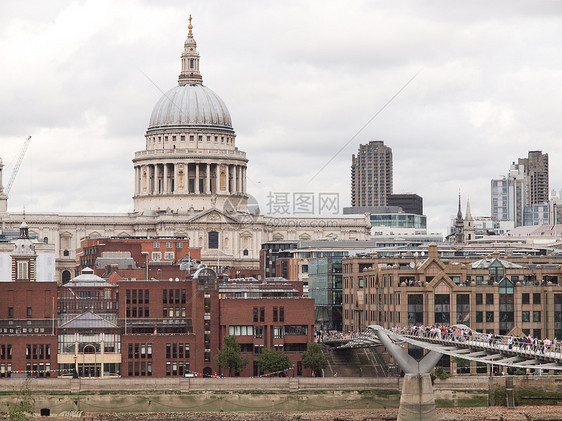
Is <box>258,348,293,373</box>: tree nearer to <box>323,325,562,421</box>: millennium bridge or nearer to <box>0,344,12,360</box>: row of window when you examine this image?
<box>323,325,562,421</box>: millennium bridge

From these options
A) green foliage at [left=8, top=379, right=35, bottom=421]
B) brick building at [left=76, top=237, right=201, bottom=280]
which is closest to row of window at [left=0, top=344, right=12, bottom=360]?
green foliage at [left=8, top=379, right=35, bottom=421]

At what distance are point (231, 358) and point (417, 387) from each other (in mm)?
25004

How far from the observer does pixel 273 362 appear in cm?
13062

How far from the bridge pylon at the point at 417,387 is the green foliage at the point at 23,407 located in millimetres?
22153

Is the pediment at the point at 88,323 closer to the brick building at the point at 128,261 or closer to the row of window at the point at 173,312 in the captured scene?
the row of window at the point at 173,312

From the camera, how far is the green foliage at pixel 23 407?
106312 mm

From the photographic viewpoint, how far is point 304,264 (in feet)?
612

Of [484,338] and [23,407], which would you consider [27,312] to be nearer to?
[23,407]

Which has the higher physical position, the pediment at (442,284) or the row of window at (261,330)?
the pediment at (442,284)

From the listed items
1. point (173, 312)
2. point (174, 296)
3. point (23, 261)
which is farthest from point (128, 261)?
point (173, 312)

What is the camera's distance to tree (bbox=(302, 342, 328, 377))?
131875 mm

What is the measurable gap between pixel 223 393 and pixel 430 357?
70.7 ft

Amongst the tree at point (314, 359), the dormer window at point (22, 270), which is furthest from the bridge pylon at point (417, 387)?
the dormer window at point (22, 270)

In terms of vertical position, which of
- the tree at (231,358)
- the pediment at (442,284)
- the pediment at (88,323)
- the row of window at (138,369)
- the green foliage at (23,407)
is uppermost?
the pediment at (442,284)
